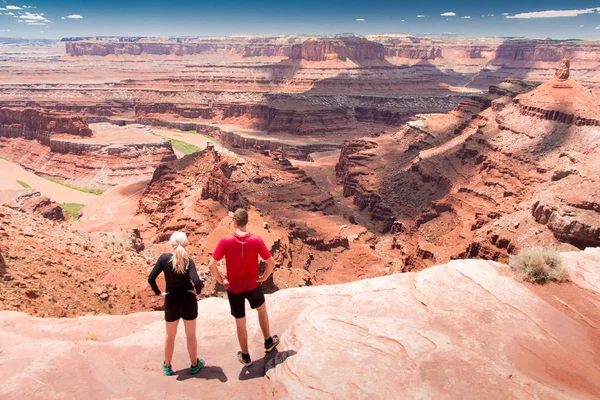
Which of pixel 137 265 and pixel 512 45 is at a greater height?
pixel 512 45

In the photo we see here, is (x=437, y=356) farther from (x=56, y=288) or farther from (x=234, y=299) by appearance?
(x=56, y=288)

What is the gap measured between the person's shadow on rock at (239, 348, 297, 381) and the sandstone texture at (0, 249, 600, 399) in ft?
0.06

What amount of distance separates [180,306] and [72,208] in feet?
157

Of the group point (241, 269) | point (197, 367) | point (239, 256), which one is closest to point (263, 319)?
point (241, 269)

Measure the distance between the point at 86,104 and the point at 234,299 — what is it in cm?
11721

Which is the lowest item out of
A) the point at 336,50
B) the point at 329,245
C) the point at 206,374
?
the point at 329,245

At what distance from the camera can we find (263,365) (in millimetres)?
6617

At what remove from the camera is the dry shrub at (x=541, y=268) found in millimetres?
8906

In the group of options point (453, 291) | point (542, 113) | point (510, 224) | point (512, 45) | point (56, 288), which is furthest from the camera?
point (512, 45)

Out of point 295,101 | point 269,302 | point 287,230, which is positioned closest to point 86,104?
point 295,101

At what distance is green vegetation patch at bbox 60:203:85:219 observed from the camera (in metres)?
45.7

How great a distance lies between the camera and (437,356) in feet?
20.5

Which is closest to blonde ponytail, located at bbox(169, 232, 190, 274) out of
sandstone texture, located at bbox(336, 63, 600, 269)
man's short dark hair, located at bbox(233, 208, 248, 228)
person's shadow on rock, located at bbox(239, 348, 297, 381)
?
man's short dark hair, located at bbox(233, 208, 248, 228)

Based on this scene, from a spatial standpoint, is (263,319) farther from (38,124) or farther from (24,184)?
(38,124)
